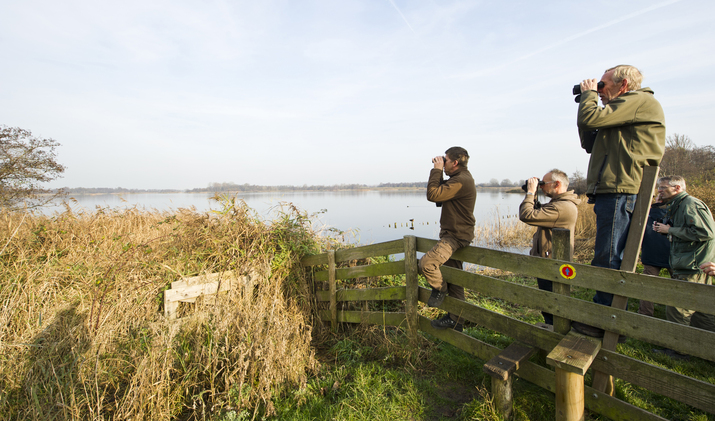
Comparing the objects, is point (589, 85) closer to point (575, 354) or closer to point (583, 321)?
point (583, 321)

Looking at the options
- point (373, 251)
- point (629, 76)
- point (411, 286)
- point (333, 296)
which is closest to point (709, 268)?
point (629, 76)

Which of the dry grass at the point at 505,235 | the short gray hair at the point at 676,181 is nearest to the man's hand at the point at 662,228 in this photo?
the short gray hair at the point at 676,181

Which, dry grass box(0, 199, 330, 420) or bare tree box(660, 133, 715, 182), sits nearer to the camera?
dry grass box(0, 199, 330, 420)

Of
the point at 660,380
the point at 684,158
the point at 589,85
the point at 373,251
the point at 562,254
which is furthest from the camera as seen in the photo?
the point at 684,158

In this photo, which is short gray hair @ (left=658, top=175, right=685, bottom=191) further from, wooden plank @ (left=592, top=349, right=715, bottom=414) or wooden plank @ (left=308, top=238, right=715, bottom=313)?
wooden plank @ (left=592, top=349, right=715, bottom=414)

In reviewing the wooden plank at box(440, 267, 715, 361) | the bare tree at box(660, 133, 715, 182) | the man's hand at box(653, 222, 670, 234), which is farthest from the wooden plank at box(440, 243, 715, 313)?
the bare tree at box(660, 133, 715, 182)

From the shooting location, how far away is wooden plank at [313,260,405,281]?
3.87m

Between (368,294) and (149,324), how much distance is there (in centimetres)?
249

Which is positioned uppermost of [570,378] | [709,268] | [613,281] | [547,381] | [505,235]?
[613,281]

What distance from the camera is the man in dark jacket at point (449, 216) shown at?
325 cm

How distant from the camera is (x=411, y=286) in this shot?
3.71m

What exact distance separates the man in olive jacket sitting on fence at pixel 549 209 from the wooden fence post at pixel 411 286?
3.65 feet

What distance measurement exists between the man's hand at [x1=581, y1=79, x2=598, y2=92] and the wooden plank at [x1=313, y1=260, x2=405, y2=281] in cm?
232

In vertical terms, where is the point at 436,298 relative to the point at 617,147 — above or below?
below
